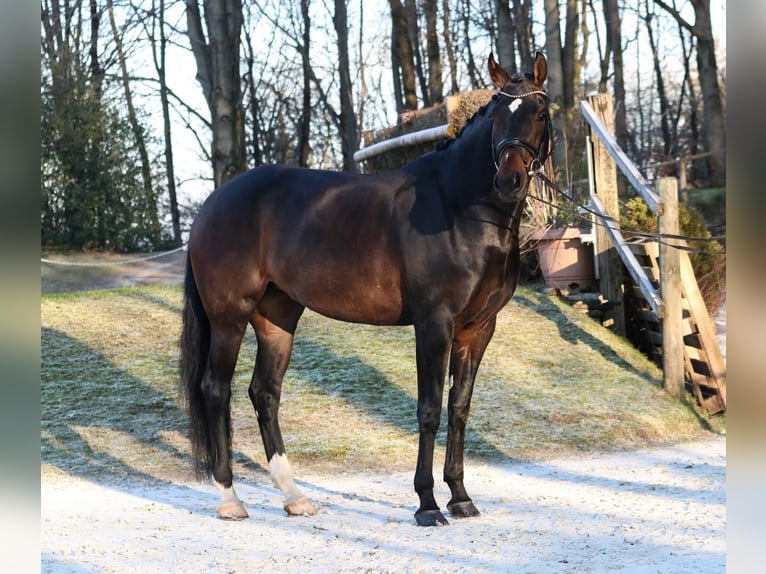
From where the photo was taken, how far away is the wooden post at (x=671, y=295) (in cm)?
747

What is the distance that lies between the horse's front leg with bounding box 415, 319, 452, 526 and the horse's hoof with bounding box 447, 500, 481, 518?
18 centimetres

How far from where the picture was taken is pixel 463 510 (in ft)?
15.3

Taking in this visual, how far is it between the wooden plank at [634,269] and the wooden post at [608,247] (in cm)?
18

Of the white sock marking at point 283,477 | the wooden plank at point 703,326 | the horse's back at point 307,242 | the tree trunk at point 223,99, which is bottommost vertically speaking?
the white sock marking at point 283,477

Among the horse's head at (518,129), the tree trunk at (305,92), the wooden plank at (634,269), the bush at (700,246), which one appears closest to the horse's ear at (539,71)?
the horse's head at (518,129)

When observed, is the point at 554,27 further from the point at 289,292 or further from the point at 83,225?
the point at 289,292

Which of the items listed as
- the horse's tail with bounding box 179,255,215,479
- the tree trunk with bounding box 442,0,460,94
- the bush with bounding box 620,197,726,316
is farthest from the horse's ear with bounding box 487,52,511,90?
the tree trunk with bounding box 442,0,460,94

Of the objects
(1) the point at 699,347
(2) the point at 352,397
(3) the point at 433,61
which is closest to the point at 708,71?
(3) the point at 433,61

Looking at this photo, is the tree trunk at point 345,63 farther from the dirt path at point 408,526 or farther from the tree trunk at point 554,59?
A: the dirt path at point 408,526

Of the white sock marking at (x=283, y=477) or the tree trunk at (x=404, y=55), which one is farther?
the tree trunk at (x=404, y=55)

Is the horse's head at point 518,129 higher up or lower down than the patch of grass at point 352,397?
higher up

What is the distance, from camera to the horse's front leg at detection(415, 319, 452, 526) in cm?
447

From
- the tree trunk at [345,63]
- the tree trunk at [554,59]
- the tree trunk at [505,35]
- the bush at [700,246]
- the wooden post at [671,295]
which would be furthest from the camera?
the tree trunk at [345,63]

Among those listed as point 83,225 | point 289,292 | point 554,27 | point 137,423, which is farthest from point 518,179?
point 83,225
